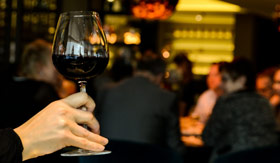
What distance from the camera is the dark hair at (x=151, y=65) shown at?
4.46 meters

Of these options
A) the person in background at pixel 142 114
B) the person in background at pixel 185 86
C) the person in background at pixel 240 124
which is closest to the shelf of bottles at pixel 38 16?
the person in background at pixel 142 114

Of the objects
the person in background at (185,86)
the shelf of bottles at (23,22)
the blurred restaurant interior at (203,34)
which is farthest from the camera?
the blurred restaurant interior at (203,34)

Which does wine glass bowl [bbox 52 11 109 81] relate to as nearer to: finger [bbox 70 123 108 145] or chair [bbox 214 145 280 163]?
finger [bbox 70 123 108 145]

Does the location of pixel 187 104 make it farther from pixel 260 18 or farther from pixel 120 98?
pixel 260 18

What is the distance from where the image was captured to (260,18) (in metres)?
12.9

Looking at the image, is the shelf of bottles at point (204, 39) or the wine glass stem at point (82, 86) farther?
the shelf of bottles at point (204, 39)

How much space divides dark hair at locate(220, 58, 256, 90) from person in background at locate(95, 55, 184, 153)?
20.0 inches

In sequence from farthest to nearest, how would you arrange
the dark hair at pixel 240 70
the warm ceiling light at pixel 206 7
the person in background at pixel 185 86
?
the warm ceiling light at pixel 206 7 → the person in background at pixel 185 86 → the dark hair at pixel 240 70

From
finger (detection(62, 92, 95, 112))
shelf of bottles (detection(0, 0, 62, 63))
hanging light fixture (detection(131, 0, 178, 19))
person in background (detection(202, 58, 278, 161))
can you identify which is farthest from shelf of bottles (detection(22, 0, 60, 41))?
finger (detection(62, 92, 95, 112))

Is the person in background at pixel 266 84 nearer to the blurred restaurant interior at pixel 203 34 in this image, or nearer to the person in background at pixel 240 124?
the person in background at pixel 240 124

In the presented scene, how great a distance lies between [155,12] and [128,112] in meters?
0.99

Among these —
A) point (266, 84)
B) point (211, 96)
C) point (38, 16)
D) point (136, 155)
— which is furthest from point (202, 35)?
point (136, 155)

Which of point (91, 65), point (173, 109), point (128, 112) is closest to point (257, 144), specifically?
point (173, 109)

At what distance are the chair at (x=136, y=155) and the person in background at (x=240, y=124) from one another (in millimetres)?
1426
